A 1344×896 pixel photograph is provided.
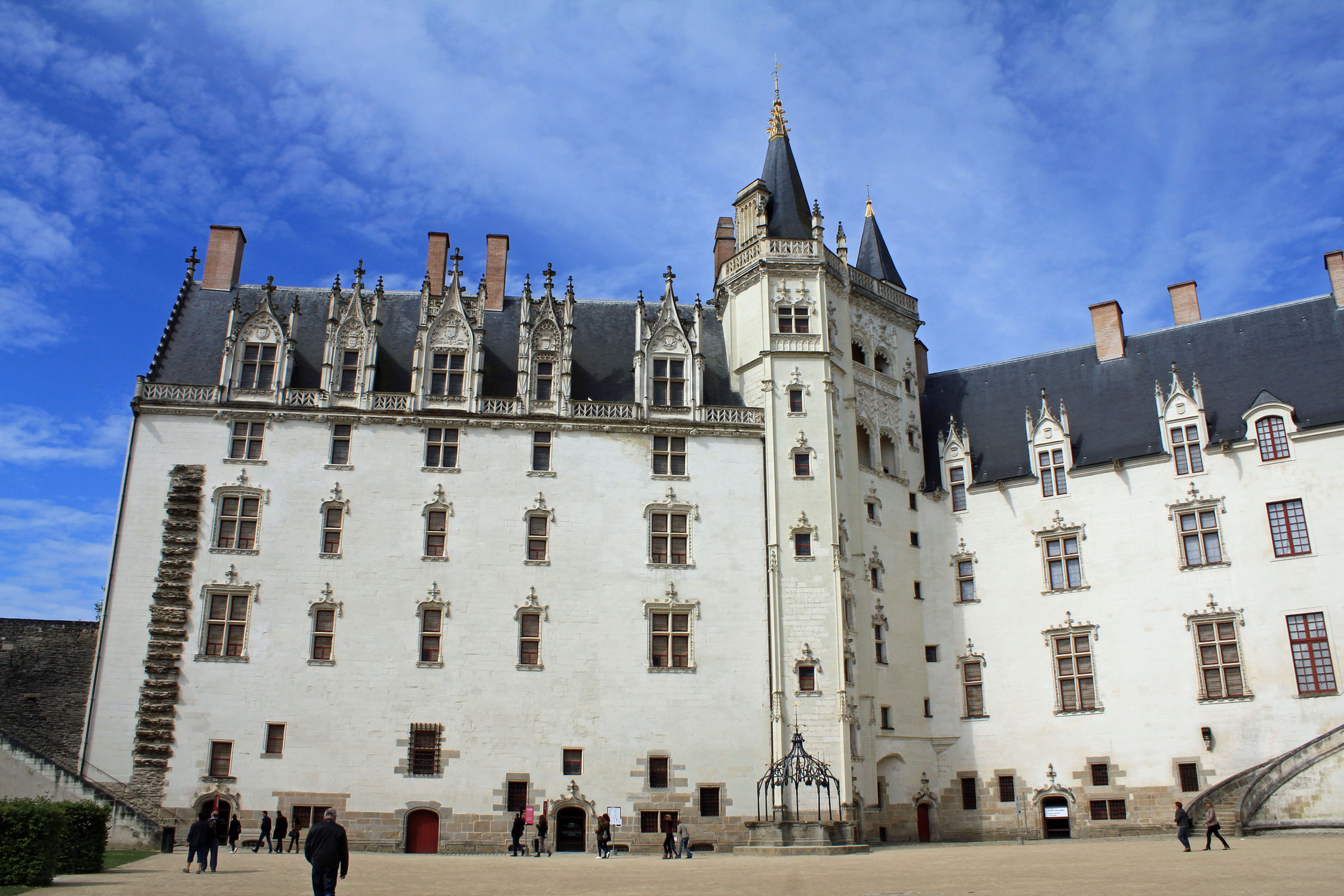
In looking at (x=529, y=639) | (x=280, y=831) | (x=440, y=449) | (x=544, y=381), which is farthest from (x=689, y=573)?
(x=280, y=831)

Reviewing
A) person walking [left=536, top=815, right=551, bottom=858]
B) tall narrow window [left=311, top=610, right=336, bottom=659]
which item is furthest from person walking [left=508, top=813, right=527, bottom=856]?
tall narrow window [left=311, top=610, right=336, bottom=659]

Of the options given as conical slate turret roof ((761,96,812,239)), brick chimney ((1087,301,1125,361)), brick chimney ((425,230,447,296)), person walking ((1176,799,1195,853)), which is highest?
conical slate turret roof ((761,96,812,239))

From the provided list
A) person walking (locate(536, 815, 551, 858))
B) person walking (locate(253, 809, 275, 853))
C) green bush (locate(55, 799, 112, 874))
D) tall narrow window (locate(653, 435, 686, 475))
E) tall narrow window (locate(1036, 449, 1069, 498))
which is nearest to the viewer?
green bush (locate(55, 799, 112, 874))

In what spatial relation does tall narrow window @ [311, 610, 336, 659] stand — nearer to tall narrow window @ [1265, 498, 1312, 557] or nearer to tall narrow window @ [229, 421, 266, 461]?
tall narrow window @ [229, 421, 266, 461]

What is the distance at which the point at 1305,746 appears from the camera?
1172 inches

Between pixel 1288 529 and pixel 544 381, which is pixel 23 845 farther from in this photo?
pixel 1288 529

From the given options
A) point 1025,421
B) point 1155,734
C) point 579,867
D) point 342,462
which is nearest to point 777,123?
point 1025,421

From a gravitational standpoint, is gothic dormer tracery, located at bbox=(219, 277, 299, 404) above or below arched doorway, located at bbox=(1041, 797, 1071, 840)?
above

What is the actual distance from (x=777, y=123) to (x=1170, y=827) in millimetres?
29271

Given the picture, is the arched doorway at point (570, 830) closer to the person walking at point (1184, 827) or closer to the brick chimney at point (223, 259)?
the person walking at point (1184, 827)

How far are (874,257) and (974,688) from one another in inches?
709

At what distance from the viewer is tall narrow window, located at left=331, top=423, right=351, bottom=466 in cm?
3484

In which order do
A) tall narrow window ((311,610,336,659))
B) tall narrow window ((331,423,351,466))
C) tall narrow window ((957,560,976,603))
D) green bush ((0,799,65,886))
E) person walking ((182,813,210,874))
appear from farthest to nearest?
tall narrow window ((957,560,976,603)) < tall narrow window ((331,423,351,466)) < tall narrow window ((311,610,336,659)) < person walking ((182,813,210,874)) < green bush ((0,799,65,886))

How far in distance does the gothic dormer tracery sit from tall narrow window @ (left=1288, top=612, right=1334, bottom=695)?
1275 inches
